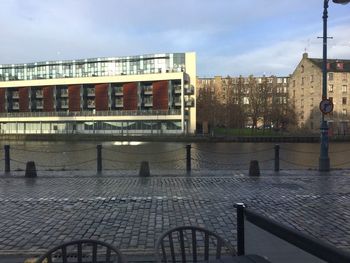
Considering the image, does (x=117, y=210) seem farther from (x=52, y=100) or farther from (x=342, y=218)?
(x=52, y=100)

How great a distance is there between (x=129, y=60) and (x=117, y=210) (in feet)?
296

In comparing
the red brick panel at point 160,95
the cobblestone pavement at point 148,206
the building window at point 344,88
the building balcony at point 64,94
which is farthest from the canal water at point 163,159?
the building balcony at point 64,94

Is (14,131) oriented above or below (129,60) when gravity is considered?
below

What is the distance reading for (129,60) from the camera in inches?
3839

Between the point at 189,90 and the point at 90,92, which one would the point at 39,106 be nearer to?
the point at 90,92

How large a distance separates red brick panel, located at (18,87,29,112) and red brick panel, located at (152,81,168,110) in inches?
1277

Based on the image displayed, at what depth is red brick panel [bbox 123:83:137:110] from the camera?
311ft

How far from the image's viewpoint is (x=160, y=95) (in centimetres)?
9200

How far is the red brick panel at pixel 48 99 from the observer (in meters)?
102

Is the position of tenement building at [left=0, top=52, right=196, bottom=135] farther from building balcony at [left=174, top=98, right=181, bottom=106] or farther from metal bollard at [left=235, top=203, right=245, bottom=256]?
metal bollard at [left=235, top=203, right=245, bottom=256]

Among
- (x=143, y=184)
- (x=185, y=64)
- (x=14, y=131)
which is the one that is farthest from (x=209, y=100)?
(x=143, y=184)

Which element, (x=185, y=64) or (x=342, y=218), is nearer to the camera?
(x=342, y=218)

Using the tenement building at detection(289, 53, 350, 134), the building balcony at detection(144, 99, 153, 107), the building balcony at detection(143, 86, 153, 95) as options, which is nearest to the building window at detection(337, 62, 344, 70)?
the tenement building at detection(289, 53, 350, 134)

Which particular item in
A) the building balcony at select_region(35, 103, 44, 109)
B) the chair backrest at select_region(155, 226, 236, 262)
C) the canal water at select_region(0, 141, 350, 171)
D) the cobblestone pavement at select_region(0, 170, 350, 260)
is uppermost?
the building balcony at select_region(35, 103, 44, 109)
